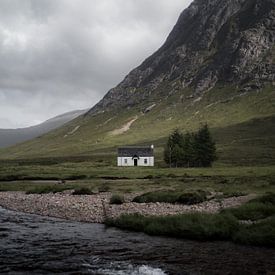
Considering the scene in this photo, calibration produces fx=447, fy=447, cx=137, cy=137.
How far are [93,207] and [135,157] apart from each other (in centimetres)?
11700

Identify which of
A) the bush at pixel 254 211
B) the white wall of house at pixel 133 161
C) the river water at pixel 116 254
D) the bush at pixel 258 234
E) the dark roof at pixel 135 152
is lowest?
the river water at pixel 116 254

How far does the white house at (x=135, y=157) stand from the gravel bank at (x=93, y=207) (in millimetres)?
103952

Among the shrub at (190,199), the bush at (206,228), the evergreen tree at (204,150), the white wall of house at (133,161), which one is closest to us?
the bush at (206,228)

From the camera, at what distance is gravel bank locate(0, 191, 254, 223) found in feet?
139

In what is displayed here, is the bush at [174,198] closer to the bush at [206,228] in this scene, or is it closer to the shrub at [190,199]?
the shrub at [190,199]

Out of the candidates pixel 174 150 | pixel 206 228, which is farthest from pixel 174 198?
pixel 174 150

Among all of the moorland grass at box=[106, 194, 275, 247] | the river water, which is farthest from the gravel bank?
the river water

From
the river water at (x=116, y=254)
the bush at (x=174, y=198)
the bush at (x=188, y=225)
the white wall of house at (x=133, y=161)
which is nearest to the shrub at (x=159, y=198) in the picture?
the bush at (x=174, y=198)

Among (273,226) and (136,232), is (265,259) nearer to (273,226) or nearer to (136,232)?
(273,226)

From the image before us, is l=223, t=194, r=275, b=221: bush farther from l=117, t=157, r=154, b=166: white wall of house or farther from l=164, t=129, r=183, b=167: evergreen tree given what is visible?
l=117, t=157, r=154, b=166: white wall of house

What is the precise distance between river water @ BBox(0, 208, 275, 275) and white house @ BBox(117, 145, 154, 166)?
12566cm

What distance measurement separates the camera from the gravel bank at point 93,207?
42.3 meters

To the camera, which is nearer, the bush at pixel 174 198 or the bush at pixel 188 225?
the bush at pixel 188 225

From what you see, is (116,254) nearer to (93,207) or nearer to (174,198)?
(93,207)
